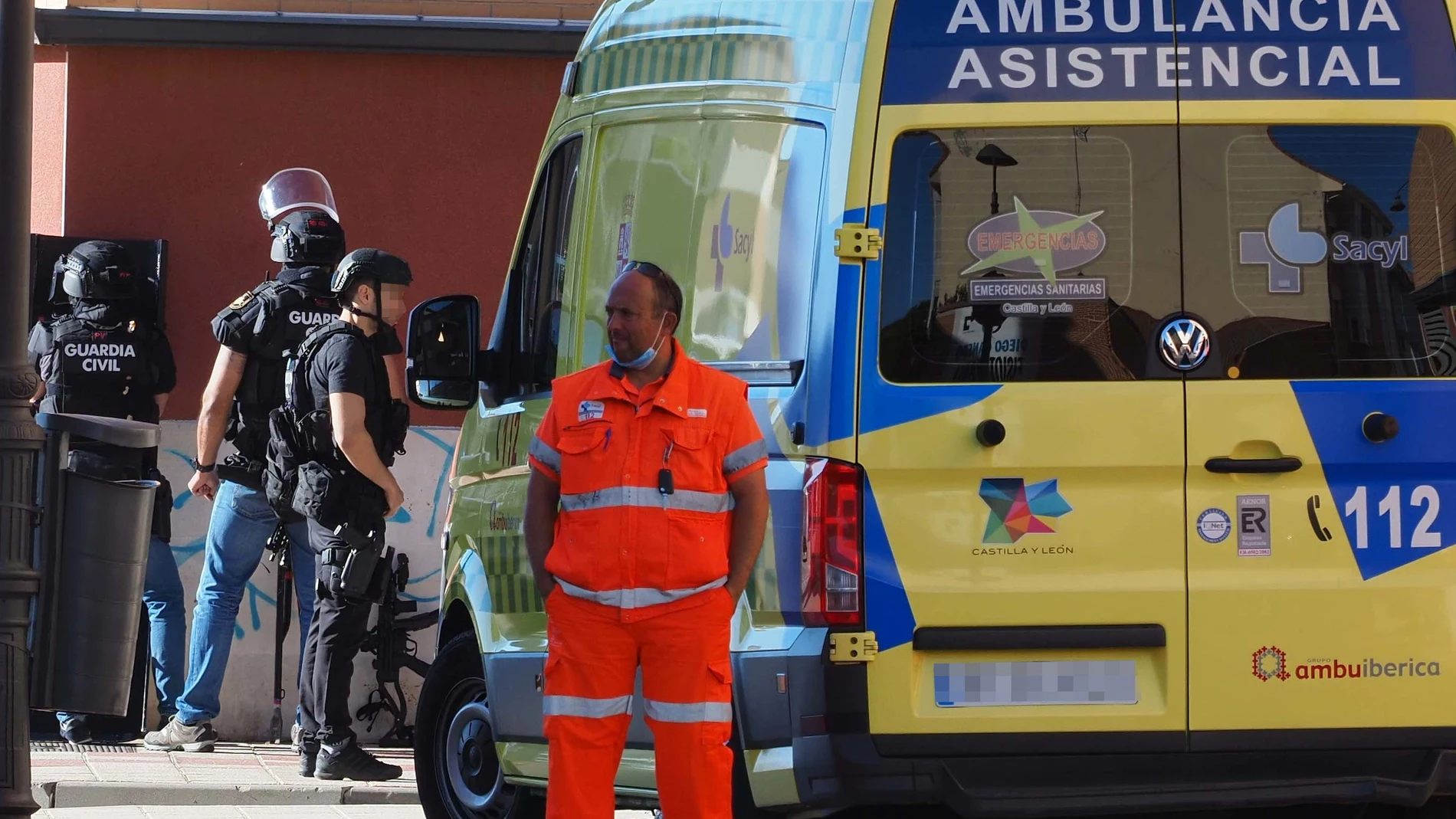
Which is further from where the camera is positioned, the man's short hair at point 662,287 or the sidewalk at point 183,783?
the sidewalk at point 183,783

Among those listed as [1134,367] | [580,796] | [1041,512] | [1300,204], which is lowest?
[580,796]

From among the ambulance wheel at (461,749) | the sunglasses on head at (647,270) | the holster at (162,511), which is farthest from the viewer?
the holster at (162,511)

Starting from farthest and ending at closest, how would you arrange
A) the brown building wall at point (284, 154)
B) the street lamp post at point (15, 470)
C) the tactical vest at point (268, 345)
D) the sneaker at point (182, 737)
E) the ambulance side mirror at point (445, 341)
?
the brown building wall at point (284, 154) → the sneaker at point (182, 737) → the tactical vest at point (268, 345) → the ambulance side mirror at point (445, 341) → the street lamp post at point (15, 470)

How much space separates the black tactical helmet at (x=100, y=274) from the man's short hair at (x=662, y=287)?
4.79 meters

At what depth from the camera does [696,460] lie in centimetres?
532

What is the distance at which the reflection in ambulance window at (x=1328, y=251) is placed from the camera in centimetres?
529

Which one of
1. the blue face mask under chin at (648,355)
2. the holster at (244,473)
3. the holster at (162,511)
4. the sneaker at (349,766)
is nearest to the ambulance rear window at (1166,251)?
the blue face mask under chin at (648,355)

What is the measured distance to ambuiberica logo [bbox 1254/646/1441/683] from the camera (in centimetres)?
523

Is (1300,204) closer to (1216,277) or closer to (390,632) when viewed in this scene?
(1216,277)

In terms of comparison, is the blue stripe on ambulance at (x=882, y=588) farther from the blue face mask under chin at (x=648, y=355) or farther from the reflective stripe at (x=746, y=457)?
the blue face mask under chin at (x=648, y=355)

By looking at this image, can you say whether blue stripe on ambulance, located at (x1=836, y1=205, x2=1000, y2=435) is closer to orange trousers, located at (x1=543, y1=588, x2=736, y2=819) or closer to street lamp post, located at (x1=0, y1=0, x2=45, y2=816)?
orange trousers, located at (x1=543, y1=588, x2=736, y2=819)

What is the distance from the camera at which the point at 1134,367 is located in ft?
17.2

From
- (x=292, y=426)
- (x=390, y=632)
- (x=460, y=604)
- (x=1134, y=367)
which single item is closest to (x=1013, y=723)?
(x=1134, y=367)

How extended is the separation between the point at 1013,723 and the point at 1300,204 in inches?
54.6
